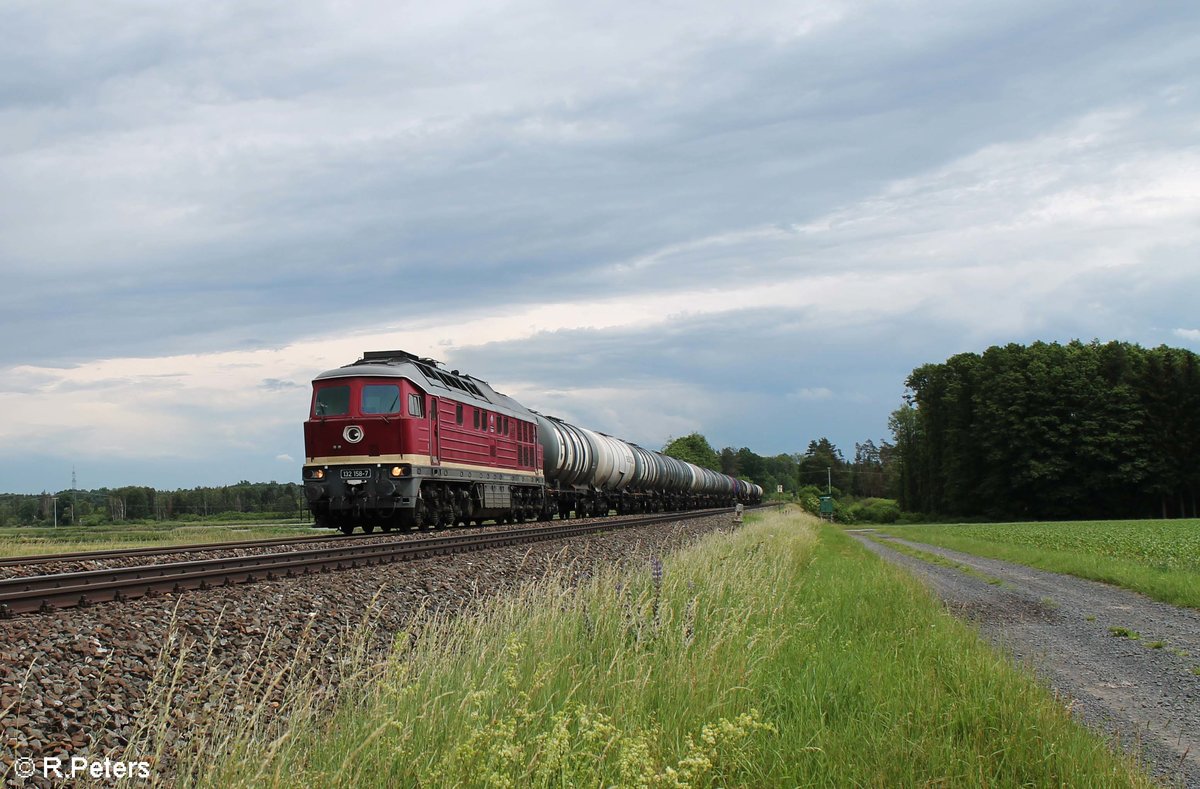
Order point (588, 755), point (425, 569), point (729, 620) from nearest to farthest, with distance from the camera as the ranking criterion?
point (588, 755)
point (729, 620)
point (425, 569)

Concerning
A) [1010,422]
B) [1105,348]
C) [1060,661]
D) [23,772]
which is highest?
[1105,348]

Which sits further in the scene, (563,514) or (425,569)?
(563,514)

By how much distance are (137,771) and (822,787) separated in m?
3.38

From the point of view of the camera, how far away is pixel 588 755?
14.1ft

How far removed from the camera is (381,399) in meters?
22.6

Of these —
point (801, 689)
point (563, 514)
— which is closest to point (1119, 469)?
point (563, 514)

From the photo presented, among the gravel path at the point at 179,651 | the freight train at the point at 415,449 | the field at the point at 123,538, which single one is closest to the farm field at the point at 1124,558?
the gravel path at the point at 179,651

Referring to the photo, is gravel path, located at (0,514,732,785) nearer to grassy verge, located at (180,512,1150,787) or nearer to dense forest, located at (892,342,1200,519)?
grassy verge, located at (180,512,1150,787)

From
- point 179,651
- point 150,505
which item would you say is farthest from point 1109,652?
point 150,505

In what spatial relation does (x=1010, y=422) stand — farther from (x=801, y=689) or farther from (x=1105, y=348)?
(x=801, y=689)

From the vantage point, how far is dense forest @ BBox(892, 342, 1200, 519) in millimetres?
72062

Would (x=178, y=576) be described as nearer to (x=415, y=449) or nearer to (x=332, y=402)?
(x=415, y=449)

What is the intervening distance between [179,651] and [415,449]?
14.8 m

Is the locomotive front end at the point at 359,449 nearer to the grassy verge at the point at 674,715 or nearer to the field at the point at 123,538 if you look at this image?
the field at the point at 123,538
